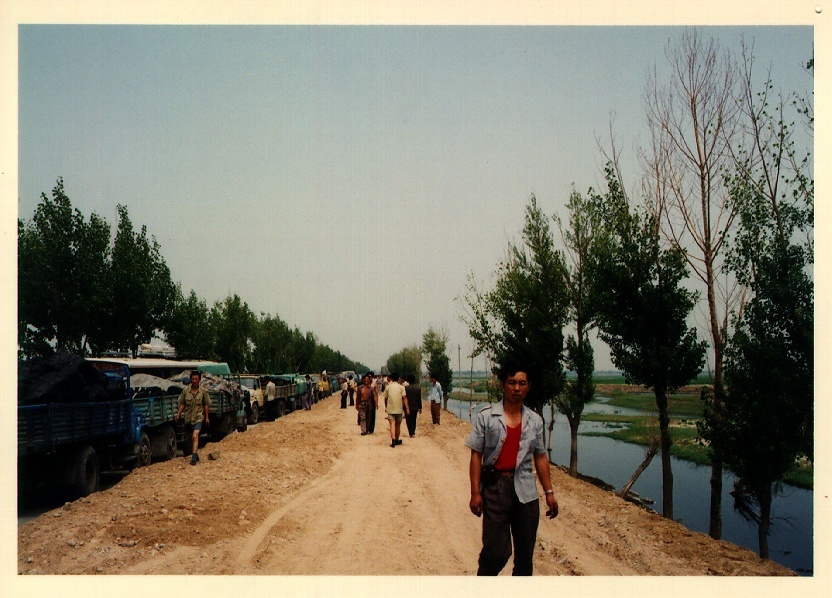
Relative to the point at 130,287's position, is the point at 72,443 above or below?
below

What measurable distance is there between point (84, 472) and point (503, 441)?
271 inches

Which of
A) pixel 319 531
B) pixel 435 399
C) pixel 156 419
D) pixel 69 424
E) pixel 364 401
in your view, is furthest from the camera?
pixel 435 399

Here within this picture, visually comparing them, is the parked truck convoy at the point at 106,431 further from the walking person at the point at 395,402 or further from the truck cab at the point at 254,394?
the truck cab at the point at 254,394

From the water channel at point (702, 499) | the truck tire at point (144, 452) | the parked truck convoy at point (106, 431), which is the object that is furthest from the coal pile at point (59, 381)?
the water channel at point (702, 499)

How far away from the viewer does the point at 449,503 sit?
8.69m

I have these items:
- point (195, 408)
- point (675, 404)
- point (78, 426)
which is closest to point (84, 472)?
point (78, 426)

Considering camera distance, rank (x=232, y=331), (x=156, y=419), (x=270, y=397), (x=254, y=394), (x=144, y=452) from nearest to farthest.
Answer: (x=144, y=452) → (x=156, y=419) → (x=254, y=394) → (x=270, y=397) → (x=232, y=331)

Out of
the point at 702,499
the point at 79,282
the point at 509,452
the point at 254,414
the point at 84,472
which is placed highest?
the point at 79,282

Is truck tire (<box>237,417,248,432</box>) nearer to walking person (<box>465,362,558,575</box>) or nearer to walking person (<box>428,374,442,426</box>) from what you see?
walking person (<box>428,374,442,426</box>)

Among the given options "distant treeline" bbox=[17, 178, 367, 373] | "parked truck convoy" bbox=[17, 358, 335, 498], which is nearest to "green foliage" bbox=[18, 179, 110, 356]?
"distant treeline" bbox=[17, 178, 367, 373]

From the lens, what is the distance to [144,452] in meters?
11.3

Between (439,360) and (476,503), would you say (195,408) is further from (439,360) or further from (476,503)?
(439,360)

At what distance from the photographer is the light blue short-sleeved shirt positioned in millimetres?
4430
